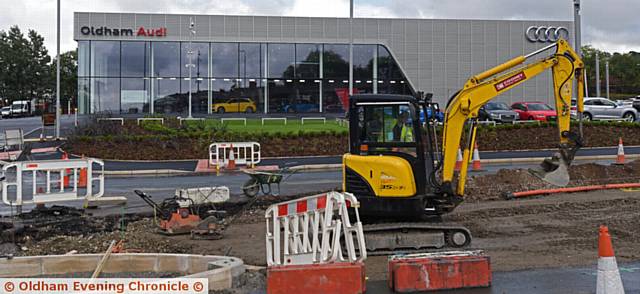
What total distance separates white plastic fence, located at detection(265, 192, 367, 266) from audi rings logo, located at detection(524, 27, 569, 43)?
4813 centimetres

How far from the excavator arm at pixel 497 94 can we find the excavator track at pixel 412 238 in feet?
2.05

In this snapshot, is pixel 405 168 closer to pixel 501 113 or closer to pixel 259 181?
pixel 259 181

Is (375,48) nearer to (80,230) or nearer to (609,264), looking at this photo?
(80,230)

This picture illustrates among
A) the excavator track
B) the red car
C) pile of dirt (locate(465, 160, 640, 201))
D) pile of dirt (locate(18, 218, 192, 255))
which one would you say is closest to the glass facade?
the red car

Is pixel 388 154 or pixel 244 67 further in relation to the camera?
pixel 244 67

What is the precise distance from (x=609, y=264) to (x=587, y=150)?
70.1ft

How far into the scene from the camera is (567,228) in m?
11.7

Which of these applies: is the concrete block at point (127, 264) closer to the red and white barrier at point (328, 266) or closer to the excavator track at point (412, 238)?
the red and white barrier at point (328, 266)

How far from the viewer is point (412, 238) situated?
10.1 metres

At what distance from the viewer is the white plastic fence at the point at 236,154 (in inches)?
895

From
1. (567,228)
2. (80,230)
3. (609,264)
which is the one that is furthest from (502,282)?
(80,230)

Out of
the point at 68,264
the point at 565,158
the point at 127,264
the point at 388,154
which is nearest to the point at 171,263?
the point at 127,264

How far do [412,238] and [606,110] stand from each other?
30.4 m

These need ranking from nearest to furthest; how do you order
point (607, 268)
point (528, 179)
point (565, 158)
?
1. point (607, 268)
2. point (565, 158)
3. point (528, 179)
